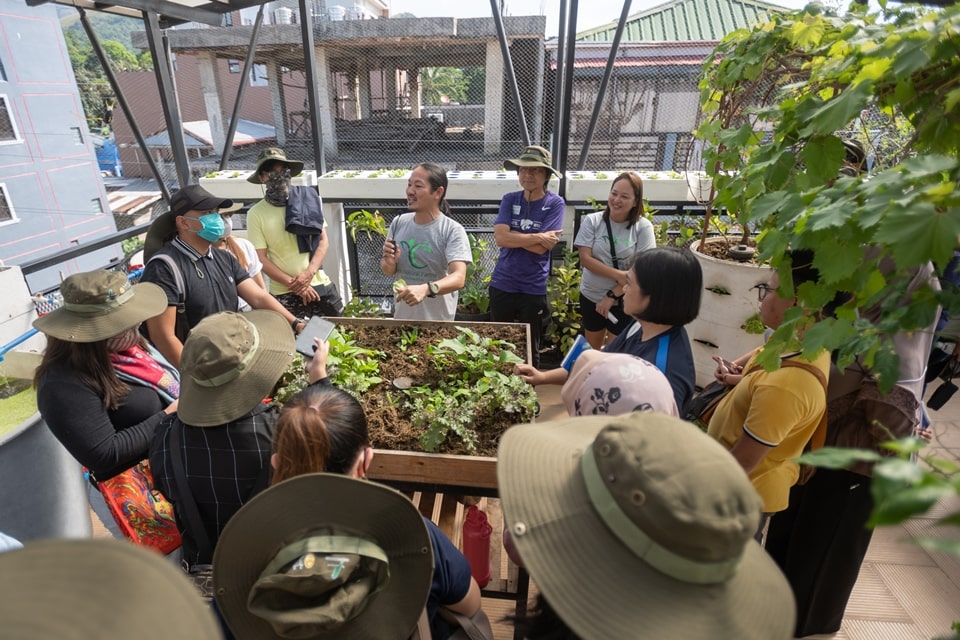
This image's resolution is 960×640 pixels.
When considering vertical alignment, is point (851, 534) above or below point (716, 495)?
below

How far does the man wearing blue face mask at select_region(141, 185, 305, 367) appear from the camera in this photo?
2357mm

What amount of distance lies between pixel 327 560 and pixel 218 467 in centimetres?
75

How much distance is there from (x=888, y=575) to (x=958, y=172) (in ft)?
7.78

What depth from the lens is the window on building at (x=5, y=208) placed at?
12684 mm

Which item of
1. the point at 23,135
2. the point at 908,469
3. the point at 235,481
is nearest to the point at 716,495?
the point at 908,469

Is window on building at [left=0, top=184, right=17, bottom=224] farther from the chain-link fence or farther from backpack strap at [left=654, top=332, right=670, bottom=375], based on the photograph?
backpack strap at [left=654, top=332, right=670, bottom=375]

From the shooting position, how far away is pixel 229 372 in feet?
5.24

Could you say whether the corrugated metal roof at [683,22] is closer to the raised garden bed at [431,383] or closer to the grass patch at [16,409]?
the raised garden bed at [431,383]

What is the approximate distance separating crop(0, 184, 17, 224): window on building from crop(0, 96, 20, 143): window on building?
120 centimetres

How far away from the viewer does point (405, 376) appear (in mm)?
2570

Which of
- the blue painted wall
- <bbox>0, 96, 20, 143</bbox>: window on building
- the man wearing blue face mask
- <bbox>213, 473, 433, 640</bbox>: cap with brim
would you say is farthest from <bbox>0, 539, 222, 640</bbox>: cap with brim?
<bbox>0, 96, 20, 143</bbox>: window on building

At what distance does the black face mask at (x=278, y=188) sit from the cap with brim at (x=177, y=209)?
30.2 inches

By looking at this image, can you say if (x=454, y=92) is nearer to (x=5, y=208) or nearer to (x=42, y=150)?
(x=5, y=208)

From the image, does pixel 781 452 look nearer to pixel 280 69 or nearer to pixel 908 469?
pixel 908 469
